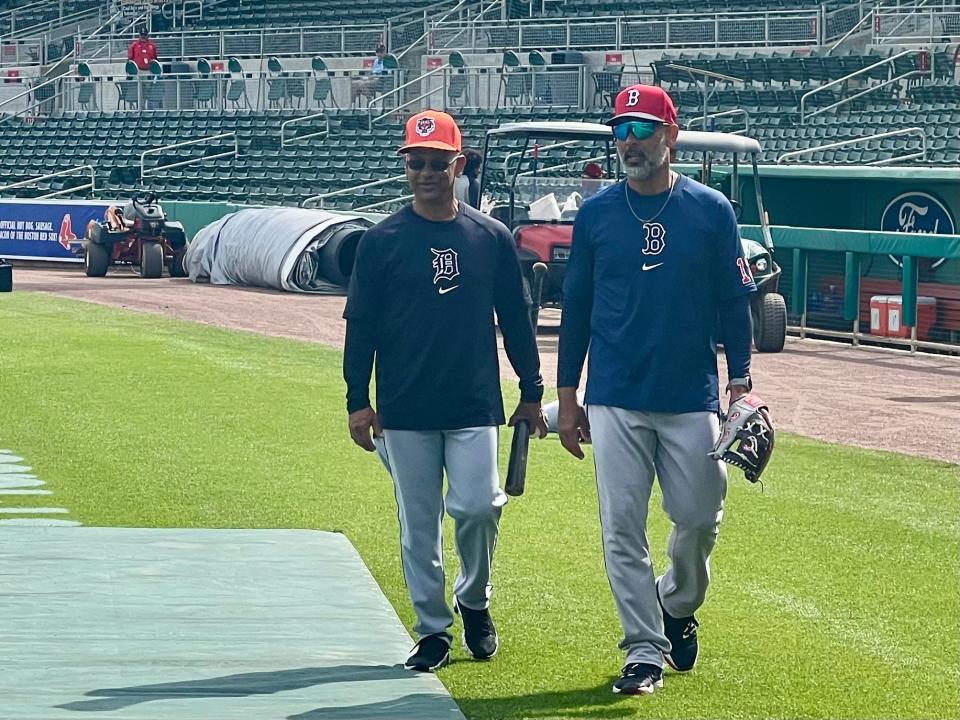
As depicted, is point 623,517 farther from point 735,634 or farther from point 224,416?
point 224,416

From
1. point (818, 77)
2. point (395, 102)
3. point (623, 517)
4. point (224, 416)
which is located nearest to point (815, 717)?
point (623, 517)

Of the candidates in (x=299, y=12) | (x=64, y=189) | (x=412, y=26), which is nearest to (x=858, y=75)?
(x=412, y=26)

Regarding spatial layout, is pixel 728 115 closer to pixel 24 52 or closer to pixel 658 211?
pixel 24 52

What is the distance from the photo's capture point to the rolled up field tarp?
26.0 metres

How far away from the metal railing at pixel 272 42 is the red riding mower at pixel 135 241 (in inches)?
484

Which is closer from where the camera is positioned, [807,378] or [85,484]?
[85,484]

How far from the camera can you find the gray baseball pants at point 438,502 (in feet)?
18.6

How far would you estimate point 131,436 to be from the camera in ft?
38.4

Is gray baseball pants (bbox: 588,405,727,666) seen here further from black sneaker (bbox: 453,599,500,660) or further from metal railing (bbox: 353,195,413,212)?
metal railing (bbox: 353,195,413,212)

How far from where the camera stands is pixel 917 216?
20844mm

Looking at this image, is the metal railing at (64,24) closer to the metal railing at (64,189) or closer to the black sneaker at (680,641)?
the metal railing at (64,189)

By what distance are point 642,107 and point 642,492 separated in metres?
1.24

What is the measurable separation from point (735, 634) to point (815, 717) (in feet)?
3.87

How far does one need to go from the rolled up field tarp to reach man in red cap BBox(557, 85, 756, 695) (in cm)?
1981
